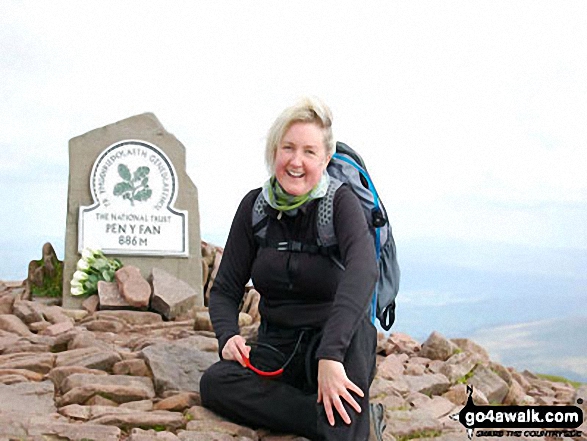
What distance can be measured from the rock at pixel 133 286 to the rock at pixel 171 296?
0.33ft

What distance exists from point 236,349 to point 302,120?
4.29 feet

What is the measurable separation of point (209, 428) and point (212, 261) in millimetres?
5733

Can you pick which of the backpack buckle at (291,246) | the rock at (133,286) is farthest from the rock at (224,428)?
the rock at (133,286)

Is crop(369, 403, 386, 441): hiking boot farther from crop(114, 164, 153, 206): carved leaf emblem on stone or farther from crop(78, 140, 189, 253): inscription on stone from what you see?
crop(114, 164, 153, 206): carved leaf emblem on stone

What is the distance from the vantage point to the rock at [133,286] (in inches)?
318

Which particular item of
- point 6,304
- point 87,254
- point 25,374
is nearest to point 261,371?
point 25,374

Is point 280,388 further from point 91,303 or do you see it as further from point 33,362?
point 91,303

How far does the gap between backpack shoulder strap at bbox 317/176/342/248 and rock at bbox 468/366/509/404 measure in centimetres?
316

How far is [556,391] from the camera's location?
7.42m

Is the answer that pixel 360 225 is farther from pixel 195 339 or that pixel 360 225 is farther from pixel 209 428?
pixel 195 339

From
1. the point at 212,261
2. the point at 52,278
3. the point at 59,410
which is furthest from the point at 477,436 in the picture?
the point at 52,278

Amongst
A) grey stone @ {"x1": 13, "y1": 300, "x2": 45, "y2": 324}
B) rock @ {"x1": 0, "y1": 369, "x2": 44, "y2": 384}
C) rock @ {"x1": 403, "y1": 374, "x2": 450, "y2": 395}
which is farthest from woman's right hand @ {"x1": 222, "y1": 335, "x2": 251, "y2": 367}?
grey stone @ {"x1": 13, "y1": 300, "x2": 45, "y2": 324}

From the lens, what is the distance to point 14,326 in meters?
6.91

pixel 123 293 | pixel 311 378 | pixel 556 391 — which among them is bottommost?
pixel 556 391
